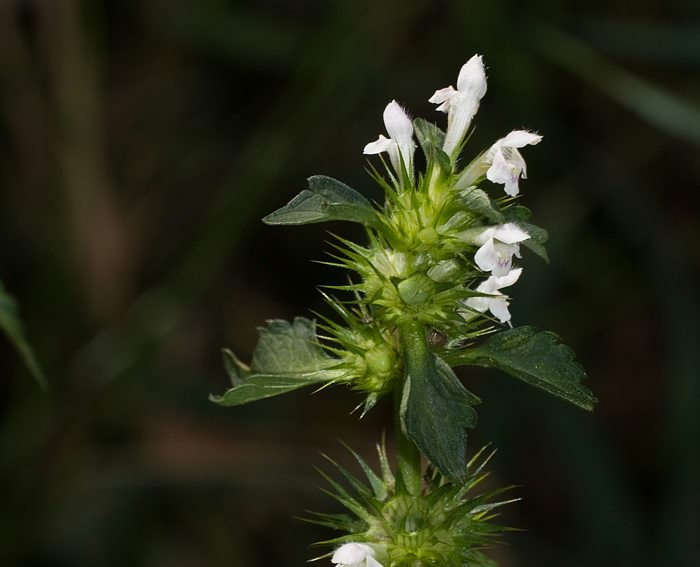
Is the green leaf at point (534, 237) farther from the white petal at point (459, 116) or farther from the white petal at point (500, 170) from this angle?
the white petal at point (459, 116)

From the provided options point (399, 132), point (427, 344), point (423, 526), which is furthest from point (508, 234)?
point (423, 526)

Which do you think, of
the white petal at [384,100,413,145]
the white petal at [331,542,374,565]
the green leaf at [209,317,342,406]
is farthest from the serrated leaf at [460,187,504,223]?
the white petal at [331,542,374,565]

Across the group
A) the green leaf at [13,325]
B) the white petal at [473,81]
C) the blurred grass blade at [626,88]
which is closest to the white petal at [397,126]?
the white petal at [473,81]

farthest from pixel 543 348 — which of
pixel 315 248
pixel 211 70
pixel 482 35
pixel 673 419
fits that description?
pixel 211 70

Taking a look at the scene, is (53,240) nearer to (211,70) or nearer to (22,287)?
(22,287)

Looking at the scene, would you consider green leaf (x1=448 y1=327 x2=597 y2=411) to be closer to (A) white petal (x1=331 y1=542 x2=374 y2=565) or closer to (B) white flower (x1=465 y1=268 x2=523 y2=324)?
(B) white flower (x1=465 y1=268 x2=523 y2=324)

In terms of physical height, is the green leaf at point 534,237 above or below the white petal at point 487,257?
above
